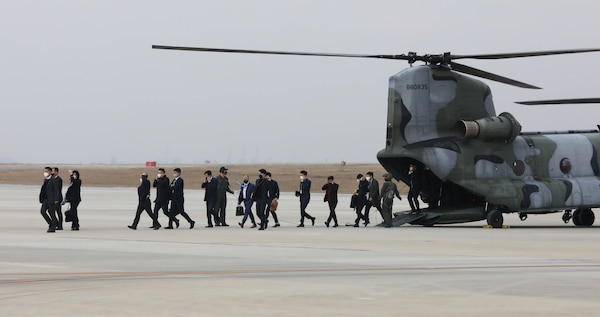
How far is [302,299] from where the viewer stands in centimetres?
1277

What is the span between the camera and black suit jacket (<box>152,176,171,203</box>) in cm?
3017

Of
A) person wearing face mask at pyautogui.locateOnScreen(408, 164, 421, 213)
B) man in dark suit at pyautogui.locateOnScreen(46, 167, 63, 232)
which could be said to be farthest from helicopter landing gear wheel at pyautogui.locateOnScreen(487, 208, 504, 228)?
man in dark suit at pyautogui.locateOnScreen(46, 167, 63, 232)

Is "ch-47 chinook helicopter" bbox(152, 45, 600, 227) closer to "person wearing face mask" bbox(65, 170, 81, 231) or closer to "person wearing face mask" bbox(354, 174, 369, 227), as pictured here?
"person wearing face mask" bbox(354, 174, 369, 227)

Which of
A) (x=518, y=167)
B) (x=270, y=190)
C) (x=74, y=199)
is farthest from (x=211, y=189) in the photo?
(x=518, y=167)

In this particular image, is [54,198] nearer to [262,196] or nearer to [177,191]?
[177,191]

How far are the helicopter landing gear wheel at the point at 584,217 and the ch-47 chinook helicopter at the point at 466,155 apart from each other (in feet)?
4.57

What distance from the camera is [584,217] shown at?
34.2m

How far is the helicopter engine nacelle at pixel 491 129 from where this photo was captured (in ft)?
105

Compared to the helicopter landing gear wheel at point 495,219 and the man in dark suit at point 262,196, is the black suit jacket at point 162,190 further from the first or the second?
the helicopter landing gear wheel at point 495,219

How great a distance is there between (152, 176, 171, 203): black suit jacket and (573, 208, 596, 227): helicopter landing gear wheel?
41.1 ft

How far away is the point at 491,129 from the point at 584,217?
15.4 feet

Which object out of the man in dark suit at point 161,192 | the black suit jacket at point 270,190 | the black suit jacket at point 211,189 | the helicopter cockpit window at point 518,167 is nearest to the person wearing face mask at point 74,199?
the man in dark suit at point 161,192

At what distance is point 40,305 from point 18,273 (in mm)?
4184

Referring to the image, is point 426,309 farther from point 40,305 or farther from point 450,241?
point 450,241
